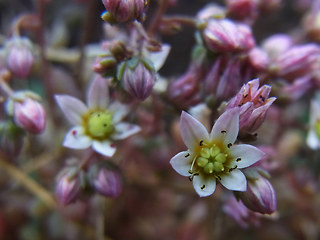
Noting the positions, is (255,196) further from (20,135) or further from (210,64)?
(20,135)

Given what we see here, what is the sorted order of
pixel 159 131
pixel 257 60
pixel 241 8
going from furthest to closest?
pixel 159 131 < pixel 241 8 < pixel 257 60

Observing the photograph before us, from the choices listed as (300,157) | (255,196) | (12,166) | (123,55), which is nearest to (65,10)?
(12,166)

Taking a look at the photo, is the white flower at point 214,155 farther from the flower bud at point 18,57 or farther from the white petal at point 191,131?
the flower bud at point 18,57

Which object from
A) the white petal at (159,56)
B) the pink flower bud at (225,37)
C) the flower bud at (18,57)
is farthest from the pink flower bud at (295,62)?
the flower bud at (18,57)

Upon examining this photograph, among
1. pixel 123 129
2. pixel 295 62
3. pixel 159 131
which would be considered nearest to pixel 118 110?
pixel 123 129

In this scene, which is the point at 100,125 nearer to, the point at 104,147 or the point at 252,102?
the point at 104,147

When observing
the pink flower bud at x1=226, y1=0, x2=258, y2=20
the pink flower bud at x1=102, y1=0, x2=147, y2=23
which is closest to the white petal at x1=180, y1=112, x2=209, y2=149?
the pink flower bud at x1=102, y1=0, x2=147, y2=23
